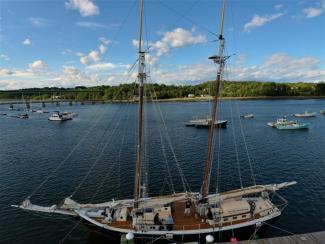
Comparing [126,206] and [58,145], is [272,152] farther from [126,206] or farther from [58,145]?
[58,145]

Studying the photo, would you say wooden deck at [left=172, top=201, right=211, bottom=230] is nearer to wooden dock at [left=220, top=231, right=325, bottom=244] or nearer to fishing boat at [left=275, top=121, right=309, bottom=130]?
wooden dock at [left=220, top=231, right=325, bottom=244]

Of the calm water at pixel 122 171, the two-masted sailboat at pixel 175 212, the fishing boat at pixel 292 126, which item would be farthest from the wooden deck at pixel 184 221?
the fishing boat at pixel 292 126

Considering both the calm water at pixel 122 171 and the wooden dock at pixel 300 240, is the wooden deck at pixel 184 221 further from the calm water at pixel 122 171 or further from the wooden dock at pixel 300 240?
the calm water at pixel 122 171

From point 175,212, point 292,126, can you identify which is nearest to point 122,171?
point 175,212

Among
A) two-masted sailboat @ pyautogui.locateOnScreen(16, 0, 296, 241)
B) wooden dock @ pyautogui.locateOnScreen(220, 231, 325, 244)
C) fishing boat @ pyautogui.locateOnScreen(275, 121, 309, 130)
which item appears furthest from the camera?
fishing boat @ pyautogui.locateOnScreen(275, 121, 309, 130)

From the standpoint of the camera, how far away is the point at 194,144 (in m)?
88.7

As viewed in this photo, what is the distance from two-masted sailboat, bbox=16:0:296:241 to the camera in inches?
1281

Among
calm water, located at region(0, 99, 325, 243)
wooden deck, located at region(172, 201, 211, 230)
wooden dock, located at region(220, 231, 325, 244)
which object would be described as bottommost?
calm water, located at region(0, 99, 325, 243)

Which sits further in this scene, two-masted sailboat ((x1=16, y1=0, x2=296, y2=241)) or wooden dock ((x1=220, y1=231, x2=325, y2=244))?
two-masted sailboat ((x1=16, y1=0, x2=296, y2=241))

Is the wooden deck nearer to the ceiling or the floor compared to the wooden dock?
nearer to the floor

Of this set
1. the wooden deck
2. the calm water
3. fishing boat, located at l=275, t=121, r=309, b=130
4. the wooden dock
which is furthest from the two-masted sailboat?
fishing boat, located at l=275, t=121, r=309, b=130

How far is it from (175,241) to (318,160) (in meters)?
49.7

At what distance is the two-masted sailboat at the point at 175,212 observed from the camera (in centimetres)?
3253

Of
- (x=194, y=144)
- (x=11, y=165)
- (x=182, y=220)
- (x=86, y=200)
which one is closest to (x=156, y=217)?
(x=182, y=220)
